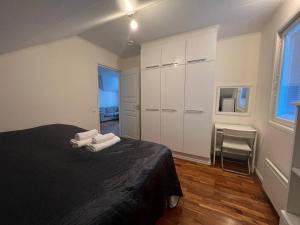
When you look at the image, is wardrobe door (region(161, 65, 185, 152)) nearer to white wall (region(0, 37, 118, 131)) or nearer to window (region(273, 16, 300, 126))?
window (region(273, 16, 300, 126))

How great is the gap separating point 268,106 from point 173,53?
175cm

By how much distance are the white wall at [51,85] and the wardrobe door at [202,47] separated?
1970mm

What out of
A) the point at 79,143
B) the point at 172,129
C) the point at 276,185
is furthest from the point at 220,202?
the point at 79,143

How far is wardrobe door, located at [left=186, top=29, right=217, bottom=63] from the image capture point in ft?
7.44

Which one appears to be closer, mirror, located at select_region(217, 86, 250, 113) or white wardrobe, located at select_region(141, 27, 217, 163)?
white wardrobe, located at select_region(141, 27, 217, 163)

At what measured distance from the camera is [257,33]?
7.83 ft

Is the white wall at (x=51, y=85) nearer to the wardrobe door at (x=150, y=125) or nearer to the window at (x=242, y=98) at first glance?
the wardrobe door at (x=150, y=125)

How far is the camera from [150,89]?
2.92m

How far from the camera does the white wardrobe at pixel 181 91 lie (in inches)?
92.9

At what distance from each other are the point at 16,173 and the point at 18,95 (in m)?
1.34

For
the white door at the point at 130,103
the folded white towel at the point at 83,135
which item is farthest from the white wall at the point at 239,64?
the folded white towel at the point at 83,135

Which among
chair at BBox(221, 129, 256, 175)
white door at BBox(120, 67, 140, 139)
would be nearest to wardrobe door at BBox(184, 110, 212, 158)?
chair at BBox(221, 129, 256, 175)

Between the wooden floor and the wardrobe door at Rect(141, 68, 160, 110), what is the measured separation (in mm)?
1485

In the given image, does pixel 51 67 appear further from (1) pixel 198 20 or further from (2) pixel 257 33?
(2) pixel 257 33
